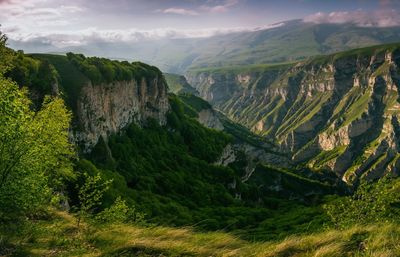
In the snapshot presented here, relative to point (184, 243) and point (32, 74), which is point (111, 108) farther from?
point (184, 243)

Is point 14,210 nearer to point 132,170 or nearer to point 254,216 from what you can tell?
point 132,170

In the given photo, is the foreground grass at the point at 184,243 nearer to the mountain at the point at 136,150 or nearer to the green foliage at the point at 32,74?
the mountain at the point at 136,150

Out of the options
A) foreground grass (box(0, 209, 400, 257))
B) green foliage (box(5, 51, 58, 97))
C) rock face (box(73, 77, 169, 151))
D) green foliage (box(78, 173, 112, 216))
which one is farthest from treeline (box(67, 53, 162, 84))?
foreground grass (box(0, 209, 400, 257))

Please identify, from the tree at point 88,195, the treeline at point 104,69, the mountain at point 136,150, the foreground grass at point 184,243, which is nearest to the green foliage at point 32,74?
the mountain at point 136,150

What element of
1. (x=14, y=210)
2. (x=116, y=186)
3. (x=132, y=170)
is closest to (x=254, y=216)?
(x=132, y=170)

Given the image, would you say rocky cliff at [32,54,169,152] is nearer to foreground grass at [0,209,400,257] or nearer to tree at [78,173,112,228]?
tree at [78,173,112,228]
